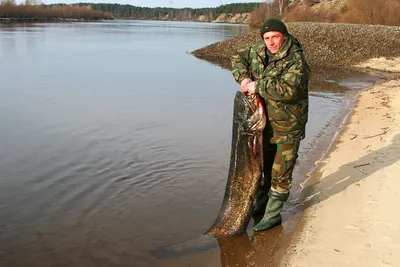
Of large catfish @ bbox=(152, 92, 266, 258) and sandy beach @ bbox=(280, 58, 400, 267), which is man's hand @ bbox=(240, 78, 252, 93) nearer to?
large catfish @ bbox=(152, 92, 266, 258)

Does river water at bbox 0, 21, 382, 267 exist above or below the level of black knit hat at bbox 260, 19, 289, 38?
below

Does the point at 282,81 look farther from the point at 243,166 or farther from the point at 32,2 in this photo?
the point at 32,2

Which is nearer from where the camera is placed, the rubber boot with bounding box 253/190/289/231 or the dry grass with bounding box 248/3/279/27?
the rubber boot with bounding box 253/190/289/231

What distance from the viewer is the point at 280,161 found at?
4551 mm

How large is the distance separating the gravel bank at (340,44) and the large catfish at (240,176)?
25.9 metres

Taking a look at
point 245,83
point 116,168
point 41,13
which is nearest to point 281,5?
point 41,13

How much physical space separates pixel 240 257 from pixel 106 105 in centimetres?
874

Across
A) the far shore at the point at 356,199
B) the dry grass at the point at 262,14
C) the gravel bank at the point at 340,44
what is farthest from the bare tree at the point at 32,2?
the far shore at the point at 356,199

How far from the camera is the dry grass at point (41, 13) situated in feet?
301

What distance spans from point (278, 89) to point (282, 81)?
3.6 inches

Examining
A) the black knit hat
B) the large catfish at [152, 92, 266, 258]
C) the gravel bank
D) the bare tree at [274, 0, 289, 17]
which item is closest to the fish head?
the large catfish at [152, 92, 266, 258]

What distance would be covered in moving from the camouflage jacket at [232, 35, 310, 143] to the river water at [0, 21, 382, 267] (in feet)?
4.65

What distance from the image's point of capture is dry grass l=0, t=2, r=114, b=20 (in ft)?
301

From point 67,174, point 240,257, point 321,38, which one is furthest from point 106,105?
point 321,38
